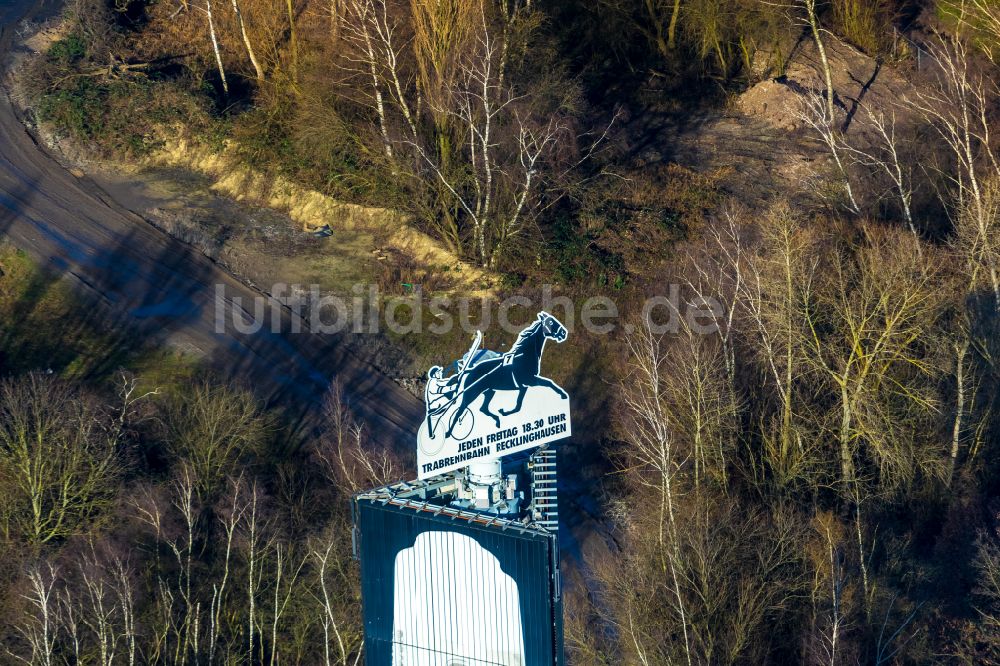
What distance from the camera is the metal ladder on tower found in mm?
28203

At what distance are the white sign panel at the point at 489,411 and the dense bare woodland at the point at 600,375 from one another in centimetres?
1229

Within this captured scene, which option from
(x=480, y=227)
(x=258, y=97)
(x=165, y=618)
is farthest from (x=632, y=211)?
(x=165, y=618)

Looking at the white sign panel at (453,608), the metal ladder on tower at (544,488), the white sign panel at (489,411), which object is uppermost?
the white sign panel at (489,411)

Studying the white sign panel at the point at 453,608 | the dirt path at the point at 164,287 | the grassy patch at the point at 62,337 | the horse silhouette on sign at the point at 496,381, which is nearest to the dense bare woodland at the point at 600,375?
the grassy patch at the point at 62,337

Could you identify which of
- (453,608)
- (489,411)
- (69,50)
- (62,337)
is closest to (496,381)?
(489,411)

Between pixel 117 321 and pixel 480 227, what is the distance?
1612cm

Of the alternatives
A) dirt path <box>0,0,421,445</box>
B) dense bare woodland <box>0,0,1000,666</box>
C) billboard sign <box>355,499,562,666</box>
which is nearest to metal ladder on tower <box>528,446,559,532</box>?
billboard sign <box>355,499,562,666</box>

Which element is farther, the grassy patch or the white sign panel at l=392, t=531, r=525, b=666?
the grassy patch

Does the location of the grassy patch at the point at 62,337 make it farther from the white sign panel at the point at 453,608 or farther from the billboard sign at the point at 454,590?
the white sign panel at the point at 453,608

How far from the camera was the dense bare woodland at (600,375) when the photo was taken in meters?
41.8

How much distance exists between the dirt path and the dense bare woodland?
2193 millimetres

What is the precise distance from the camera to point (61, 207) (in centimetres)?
6116

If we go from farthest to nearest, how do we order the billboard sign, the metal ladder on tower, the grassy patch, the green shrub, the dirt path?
the green shrub, the dirt path, the grassy patch, the metal ladder on tower, the billboard sign

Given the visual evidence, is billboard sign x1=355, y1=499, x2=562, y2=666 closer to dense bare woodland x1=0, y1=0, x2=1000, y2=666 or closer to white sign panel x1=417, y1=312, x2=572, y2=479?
white sign panel x1=417, y1=312, x2=572, y2=479
